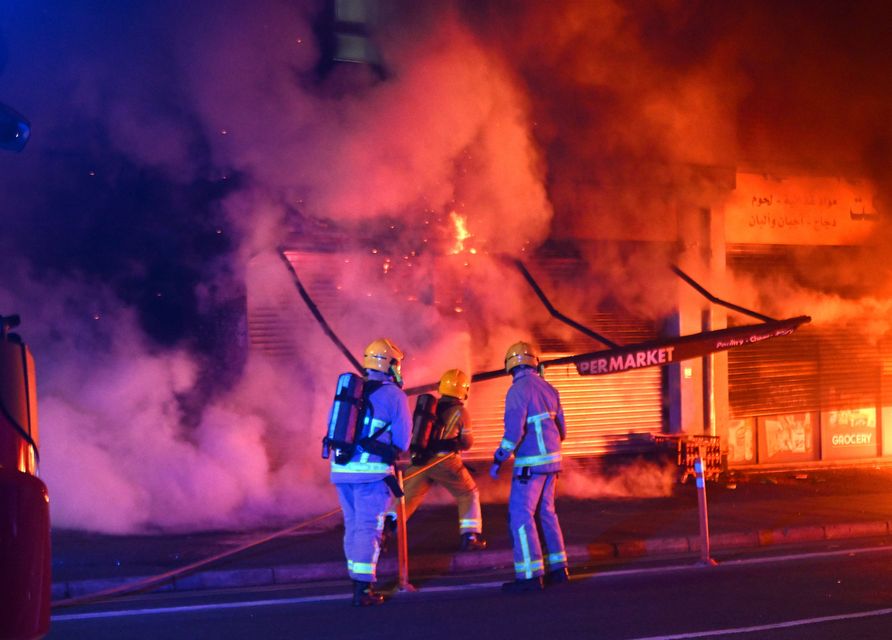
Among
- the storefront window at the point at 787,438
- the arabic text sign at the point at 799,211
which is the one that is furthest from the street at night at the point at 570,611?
the arabic text sign at the point at 799,211

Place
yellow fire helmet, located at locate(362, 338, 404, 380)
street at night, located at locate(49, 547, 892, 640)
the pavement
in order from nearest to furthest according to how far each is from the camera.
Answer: street at night, located at locate(49, 547, 892, 640) → yellow fire helmet, located at locate(362, 338, 404, 380) → the pavement

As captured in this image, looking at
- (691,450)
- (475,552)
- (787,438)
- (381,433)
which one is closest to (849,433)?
(787,438)

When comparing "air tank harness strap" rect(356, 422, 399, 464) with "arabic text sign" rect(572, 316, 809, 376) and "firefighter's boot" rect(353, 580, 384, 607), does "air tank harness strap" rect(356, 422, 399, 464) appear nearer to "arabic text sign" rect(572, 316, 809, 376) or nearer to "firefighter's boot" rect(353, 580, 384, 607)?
"firefighter's boot" rect(353, 580, 384, 607)

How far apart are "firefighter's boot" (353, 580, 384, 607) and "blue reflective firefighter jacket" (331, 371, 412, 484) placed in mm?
657

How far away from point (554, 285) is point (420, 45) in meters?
3.23

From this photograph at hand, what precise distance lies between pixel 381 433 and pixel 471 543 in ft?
7.45

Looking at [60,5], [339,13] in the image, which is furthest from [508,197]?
[60,5]

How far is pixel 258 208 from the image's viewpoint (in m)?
10.6

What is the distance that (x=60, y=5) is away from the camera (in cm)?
1014

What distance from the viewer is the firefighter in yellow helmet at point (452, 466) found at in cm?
844

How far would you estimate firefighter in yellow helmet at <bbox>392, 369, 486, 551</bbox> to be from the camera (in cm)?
844

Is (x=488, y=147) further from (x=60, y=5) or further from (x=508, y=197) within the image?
(x=60, y=5)

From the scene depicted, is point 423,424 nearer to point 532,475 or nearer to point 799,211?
point 532,475

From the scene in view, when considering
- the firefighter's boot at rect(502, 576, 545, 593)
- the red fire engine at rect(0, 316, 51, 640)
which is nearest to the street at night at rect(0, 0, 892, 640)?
the firefighter's boot at rect(502, 576, 545, 593)
